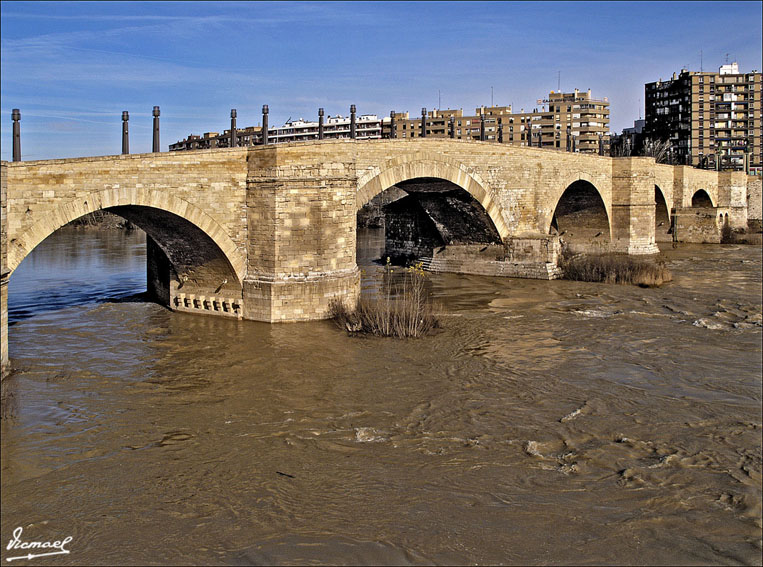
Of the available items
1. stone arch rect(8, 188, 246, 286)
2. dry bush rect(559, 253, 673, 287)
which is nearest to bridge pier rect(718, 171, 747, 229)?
dry bush rect(559, 253, 673, 287)

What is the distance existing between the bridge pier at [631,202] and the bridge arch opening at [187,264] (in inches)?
837

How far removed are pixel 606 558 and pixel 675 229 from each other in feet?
124

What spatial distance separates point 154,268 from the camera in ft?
63.4

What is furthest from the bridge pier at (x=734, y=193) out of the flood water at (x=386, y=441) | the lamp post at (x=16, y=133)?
the lamp post at (x=16, y=133)

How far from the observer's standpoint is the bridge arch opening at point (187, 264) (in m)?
15.7

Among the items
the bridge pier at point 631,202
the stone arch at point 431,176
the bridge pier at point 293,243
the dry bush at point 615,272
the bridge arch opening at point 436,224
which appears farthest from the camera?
the bridge pier at point 631,202

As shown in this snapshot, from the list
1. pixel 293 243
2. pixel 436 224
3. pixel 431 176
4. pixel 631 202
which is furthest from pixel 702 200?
pixel 293 243

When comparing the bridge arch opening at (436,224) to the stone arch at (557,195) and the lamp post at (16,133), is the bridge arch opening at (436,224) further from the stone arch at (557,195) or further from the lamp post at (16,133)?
the lamp post at (16,133)

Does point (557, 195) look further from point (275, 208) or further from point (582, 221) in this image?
point (275, 208)

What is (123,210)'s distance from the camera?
607 inches

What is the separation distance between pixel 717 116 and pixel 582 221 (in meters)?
57.9

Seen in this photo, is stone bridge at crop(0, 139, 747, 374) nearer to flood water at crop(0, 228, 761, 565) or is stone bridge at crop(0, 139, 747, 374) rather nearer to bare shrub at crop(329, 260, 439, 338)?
bare shrub at crop(329, 260, 439, 338)

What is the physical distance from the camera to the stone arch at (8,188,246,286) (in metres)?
12.6

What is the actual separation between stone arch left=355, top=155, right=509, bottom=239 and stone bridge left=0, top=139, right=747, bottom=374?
36 millimetres
